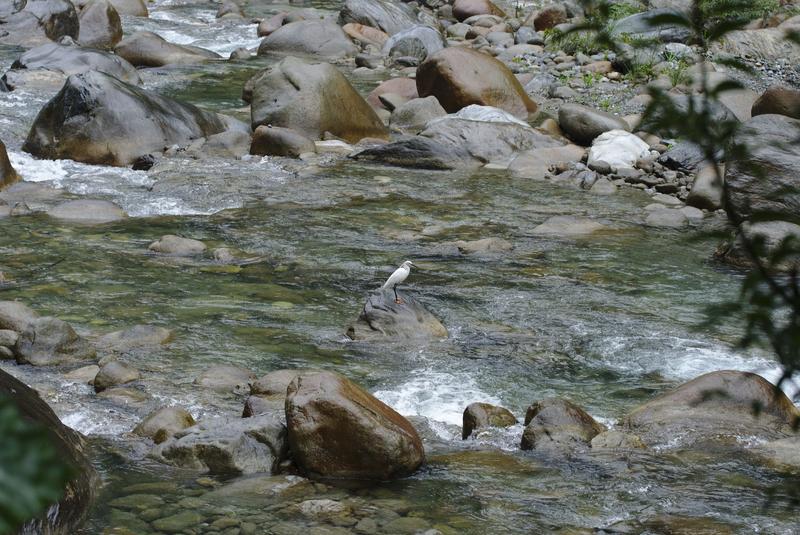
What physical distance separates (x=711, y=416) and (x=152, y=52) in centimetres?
1407

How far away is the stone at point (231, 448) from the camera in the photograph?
16.3 feet

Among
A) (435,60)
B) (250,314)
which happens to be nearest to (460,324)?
(250,314)

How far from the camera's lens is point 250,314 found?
7.59 metres

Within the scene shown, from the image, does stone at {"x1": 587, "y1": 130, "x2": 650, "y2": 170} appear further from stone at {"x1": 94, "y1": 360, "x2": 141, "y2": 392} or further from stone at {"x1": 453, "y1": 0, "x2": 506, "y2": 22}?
stone at {"x1": 453, "y1": 0, "x2": 506, "y2": 22}

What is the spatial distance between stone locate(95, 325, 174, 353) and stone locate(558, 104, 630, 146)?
8183 millimetres

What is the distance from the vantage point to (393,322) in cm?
728

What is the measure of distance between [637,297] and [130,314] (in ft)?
12.9

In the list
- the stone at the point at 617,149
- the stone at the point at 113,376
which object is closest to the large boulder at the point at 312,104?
the stone at the point at 617,149

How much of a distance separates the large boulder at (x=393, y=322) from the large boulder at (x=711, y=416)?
5.90ft

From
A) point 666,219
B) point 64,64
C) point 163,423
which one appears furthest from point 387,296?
point 64,64

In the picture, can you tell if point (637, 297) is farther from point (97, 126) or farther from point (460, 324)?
point (97, 126)

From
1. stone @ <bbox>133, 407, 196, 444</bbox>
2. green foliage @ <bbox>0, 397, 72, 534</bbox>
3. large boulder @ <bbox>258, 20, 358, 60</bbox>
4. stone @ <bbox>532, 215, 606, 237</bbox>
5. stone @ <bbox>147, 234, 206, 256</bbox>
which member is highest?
green foliage @ <bbox>0, 397, 72, 534</bbox>

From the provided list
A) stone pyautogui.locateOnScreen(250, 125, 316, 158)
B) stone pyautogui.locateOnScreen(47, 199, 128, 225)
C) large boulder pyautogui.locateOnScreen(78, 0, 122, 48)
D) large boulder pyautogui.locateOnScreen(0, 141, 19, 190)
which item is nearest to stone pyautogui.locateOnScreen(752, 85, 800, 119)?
stone pyautogui.locateOnScreen(250, 125, 316, 158)

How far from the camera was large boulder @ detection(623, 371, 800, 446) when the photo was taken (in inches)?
224
